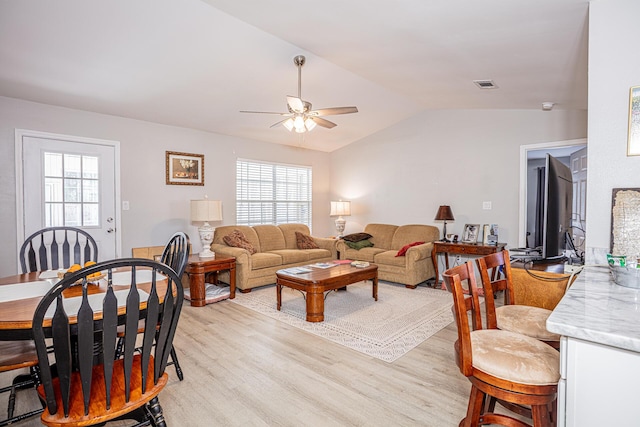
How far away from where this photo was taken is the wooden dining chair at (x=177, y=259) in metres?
2.13

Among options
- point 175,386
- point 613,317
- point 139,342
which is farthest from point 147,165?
point 613,317

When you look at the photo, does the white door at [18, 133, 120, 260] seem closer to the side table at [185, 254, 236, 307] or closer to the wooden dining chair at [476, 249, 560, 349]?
the side table at [185, 254, 236, 307]

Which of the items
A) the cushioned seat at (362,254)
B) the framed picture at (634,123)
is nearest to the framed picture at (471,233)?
the cushioned seat at (362,254)

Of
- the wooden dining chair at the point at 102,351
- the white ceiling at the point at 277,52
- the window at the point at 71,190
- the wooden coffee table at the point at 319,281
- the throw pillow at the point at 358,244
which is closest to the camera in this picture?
the wooden dining chair at the point at 102,351

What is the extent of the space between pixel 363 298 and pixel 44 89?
13.9ft

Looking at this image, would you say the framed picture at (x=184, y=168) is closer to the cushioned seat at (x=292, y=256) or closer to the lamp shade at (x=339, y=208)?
the cushioned seat at (x=292, y=256)

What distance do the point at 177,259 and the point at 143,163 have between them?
276 centimetres

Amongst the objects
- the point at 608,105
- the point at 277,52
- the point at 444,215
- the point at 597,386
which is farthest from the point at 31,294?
the point at 444,215

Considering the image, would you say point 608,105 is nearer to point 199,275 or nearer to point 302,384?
point 302,384

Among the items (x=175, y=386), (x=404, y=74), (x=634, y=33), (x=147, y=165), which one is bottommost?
(x=175, y=386)

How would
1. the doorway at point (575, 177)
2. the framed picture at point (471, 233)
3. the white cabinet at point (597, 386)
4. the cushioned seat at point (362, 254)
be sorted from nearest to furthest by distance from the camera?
the white cabinet at point (597, 386) → the doorway at point (575, 177) → the framed picture at point (471, 233) → the cushioned seat at point (362, 254)

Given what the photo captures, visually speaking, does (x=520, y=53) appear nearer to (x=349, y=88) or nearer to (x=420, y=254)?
(x=349, y=88)

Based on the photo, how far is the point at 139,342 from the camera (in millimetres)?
2910

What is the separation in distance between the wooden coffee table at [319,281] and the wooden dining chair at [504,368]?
1960 millimetres
